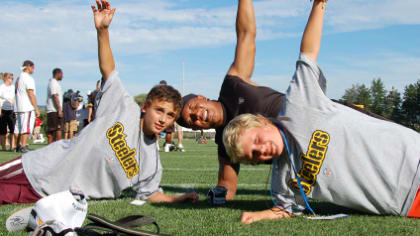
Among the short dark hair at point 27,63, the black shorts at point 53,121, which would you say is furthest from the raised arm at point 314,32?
the black shorts at point 53,121

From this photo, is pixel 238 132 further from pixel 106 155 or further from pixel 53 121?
pixel 53 121

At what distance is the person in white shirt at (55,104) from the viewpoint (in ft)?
39.1

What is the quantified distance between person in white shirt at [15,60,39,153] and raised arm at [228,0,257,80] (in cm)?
834

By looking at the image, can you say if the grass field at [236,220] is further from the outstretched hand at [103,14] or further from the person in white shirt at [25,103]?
the person in white shirt at [25,103]

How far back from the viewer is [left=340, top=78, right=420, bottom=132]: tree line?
60.7m

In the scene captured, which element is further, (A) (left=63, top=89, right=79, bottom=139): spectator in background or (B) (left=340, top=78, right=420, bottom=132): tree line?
(B) (left=340, top=78, right=420, bottom=132): tree line

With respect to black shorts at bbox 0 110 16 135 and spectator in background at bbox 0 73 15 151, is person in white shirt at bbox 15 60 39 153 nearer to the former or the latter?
black shorts at bbox 0 110 16 135

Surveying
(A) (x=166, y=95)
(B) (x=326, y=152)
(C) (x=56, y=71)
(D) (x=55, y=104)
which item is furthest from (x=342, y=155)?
(C) (x=56, y=71)

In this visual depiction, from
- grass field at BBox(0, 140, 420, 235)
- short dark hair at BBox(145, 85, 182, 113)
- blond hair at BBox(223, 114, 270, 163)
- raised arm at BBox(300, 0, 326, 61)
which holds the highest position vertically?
raised arm at BBox(300, 0, 326, 61)

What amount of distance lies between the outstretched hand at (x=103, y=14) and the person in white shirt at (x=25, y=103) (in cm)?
827

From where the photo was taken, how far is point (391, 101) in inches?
2931

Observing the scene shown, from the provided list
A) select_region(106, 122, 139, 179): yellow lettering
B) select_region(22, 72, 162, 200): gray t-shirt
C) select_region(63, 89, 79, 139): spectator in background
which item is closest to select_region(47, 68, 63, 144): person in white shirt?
select_region(63, 89, 79, 139): spectator in background

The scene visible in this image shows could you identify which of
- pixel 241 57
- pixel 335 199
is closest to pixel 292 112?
pixel 335 199

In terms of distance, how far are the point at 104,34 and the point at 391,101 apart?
77443mm
